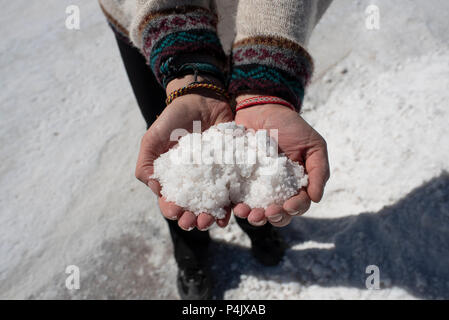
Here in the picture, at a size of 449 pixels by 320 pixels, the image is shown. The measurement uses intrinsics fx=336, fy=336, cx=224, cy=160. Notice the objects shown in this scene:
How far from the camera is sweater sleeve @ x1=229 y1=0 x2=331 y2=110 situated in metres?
1.54

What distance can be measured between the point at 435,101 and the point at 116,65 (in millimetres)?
3009

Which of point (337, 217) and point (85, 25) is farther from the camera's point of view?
point (85, 25)

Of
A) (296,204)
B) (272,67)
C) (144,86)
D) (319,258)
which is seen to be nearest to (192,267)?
(319,258)

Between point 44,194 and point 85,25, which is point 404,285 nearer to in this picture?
point 44,194

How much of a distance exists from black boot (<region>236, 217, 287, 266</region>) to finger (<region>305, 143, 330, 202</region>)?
0.79 meters

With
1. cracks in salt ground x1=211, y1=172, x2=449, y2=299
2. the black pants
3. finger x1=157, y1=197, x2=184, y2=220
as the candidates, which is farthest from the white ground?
finger x1=157, y1=197, x2=184, y2=220

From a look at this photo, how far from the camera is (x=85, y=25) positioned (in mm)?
3977

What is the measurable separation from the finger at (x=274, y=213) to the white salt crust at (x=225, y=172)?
76 mm

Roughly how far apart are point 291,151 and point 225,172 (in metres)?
0.33

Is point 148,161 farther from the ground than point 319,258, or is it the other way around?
point 148,161

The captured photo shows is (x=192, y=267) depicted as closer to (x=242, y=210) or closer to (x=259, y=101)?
(x=242, y=210)

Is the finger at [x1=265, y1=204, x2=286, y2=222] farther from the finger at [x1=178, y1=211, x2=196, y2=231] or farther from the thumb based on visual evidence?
the thumb

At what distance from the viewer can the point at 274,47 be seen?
1.54 metres

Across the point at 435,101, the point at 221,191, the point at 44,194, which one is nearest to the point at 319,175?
the point at 221,191
